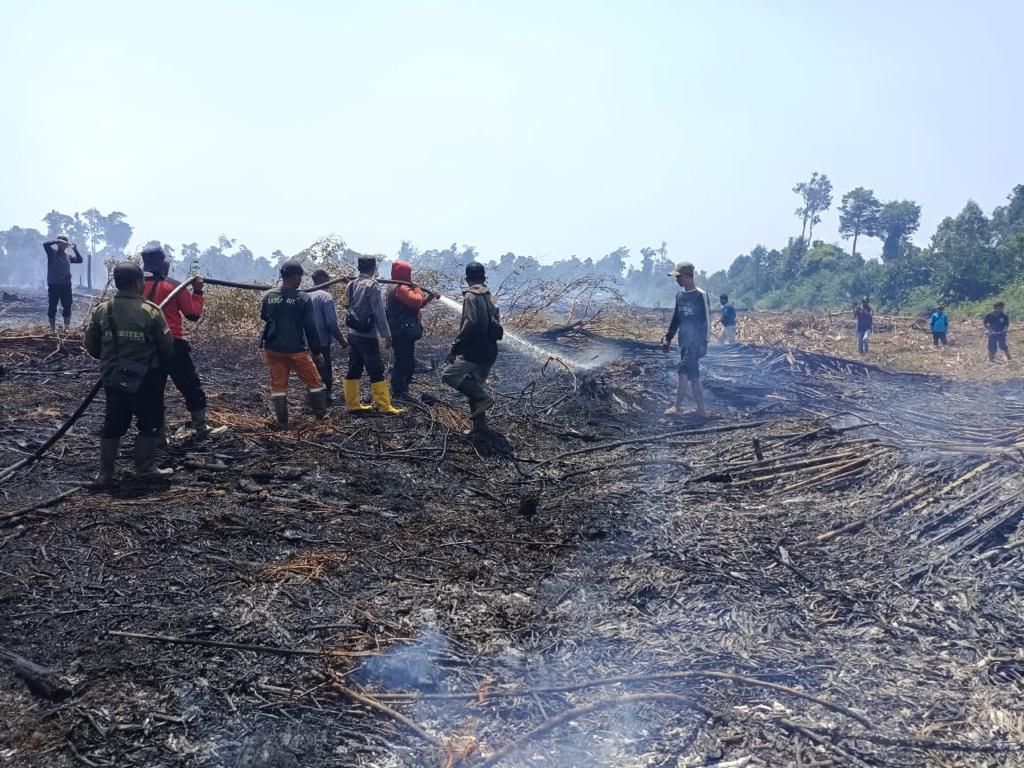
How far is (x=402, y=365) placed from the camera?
862 cm

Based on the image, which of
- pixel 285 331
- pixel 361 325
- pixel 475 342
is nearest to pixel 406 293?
pixel 361 325

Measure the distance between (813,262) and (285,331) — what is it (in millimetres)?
52538

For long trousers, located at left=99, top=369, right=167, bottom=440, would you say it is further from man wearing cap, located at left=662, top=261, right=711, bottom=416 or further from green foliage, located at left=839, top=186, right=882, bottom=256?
green foliage, located at left=839, top=186, right=882, bottom=256

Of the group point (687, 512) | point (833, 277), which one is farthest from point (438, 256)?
point (687, 512)

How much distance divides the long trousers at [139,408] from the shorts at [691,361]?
5545 millimetres

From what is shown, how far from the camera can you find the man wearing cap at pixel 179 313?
20.4 ft

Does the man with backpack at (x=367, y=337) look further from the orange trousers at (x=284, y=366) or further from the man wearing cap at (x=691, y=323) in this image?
the man wearing cap at (x=691, y=323)

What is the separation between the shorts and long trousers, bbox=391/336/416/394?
323 centimetres

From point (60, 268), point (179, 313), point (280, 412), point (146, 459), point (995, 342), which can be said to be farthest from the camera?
point (995, 342)

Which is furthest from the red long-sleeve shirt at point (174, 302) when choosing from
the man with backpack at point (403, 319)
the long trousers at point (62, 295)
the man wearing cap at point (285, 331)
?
the long trousers at point (62, 295)

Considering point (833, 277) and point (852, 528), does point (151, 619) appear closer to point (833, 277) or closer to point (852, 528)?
point (852, 528)

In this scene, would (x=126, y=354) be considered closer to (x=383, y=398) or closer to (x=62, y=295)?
(x=383, y=398)

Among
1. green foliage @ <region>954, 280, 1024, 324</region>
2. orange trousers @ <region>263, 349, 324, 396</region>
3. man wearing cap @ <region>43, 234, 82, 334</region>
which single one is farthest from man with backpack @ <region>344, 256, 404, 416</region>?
green foliage @ <region>954, 280, 1024, 324</region>

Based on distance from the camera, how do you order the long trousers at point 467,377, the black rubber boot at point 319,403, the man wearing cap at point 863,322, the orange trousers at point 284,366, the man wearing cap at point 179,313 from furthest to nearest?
1. the man wearing cap at point 863,322
2. the black rubber boot at point 319,403
3. the long trousers at point 467,377
4. the orange trousers at point 284,366
5. the man wearing cap at point 179,313
